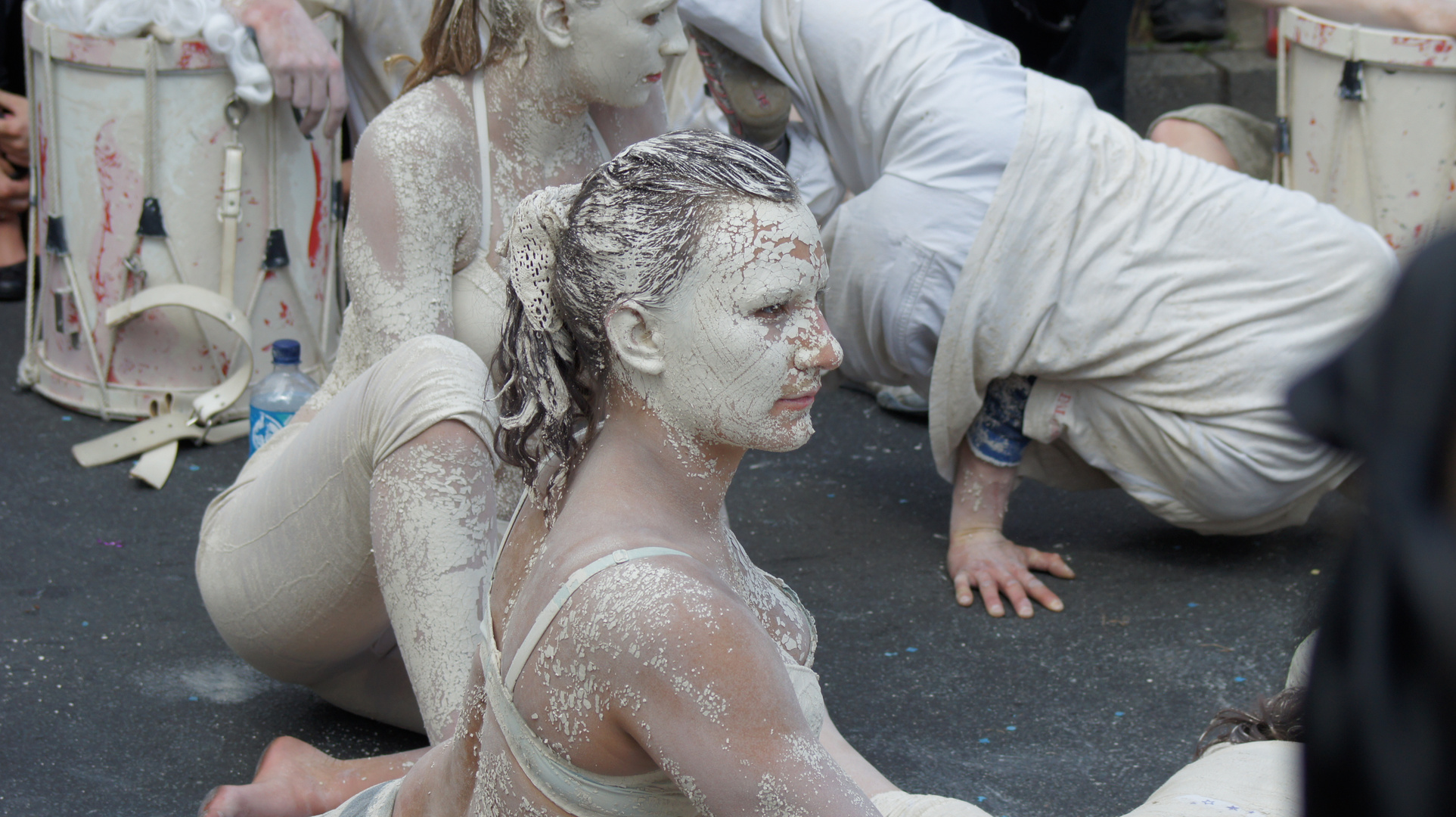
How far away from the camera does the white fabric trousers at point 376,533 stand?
6.37 ft

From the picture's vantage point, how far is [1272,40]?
5.61m

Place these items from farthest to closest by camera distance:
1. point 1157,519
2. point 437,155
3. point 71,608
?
point 1157,519, point 71,608, point 437,155

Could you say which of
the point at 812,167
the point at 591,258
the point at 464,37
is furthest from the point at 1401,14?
the point at 591,258

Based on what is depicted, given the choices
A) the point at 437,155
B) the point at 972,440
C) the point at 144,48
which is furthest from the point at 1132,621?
the point at 144,48

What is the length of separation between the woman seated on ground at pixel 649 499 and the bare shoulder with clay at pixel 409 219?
67 cm

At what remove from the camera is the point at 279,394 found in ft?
10.7

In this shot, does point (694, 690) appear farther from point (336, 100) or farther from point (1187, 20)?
point (1187, 20)

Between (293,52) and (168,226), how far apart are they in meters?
0.55

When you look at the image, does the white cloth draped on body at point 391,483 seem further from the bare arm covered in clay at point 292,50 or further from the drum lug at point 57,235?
the drum lug at point 57,235

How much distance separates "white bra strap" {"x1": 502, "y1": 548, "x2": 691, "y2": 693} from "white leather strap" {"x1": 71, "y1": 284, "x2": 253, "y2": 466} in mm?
2362

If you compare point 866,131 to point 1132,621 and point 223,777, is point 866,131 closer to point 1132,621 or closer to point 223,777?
point 1132,621

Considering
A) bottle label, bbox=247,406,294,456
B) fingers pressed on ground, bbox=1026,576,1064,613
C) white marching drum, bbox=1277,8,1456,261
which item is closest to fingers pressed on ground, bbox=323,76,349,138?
bottle label, bbox=247,406,294,456

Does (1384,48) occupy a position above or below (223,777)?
above

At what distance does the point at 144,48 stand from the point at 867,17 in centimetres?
173
